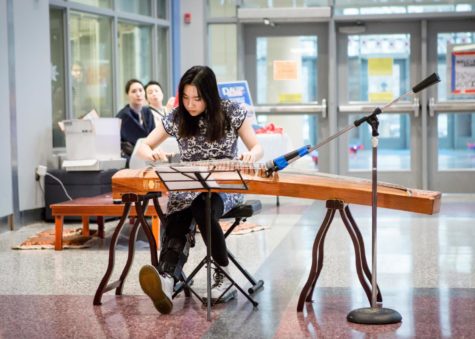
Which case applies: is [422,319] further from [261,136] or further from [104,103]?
[104,103]

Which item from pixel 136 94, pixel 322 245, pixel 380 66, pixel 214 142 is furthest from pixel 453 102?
pixel 322 245

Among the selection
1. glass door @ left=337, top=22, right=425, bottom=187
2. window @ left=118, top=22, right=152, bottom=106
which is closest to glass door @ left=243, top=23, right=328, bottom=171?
glass door @ left=337, top=22, right=425, bottom=187

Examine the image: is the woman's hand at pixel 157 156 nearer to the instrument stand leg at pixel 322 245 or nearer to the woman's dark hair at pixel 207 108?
the woman's dark hair at pixel 207 108

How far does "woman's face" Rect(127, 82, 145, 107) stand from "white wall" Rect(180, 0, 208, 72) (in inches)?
91.8

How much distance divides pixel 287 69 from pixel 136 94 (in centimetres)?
292

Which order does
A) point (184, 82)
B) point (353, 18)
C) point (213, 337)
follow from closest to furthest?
point (213, 337), point (184, 82), point (353, 18)

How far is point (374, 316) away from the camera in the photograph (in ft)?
12.9

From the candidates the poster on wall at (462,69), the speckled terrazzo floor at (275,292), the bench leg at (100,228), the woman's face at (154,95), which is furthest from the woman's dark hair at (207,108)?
the poster on wall at (462,69)

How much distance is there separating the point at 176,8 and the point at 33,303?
7.08 metres

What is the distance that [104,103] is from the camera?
988 centimetres

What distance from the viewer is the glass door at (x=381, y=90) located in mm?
10891

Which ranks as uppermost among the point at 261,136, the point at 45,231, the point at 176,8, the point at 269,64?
the point at 176,8

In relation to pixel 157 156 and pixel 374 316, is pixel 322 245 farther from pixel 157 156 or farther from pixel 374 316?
pixel 157 156

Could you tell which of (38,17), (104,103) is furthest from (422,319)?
(104,103)
